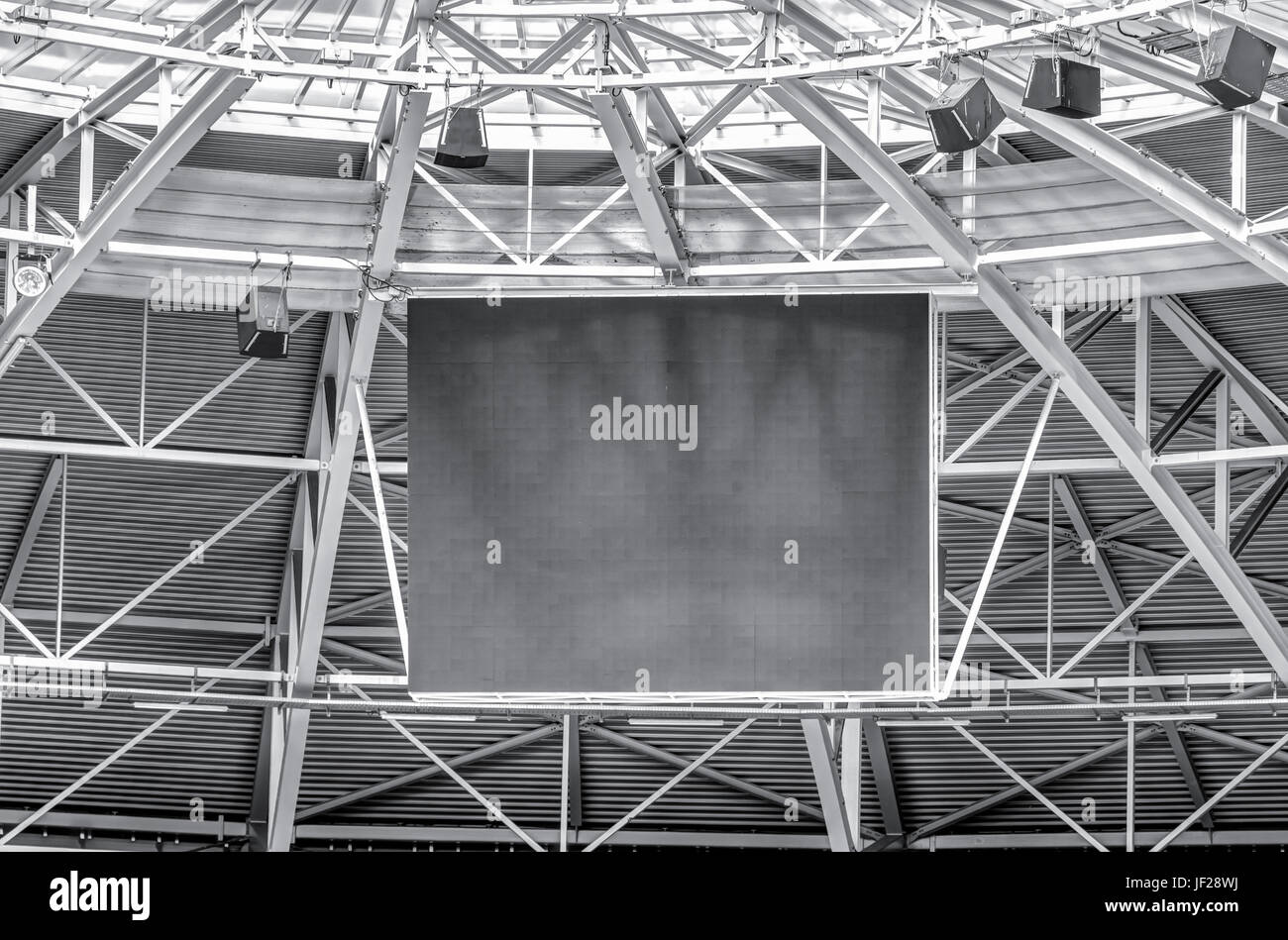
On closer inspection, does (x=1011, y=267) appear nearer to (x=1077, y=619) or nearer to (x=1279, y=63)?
(x=1279, y=63)

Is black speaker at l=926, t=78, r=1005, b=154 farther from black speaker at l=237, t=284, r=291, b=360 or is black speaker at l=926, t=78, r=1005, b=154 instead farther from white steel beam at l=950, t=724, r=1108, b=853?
white steel beam at l=950, t=724, r=1108, b=853

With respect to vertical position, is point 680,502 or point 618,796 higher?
point 680,502

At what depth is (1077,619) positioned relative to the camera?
30.8 metres

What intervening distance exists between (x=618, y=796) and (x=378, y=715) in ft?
14.2

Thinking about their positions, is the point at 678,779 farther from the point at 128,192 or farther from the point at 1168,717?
the point at 128,192

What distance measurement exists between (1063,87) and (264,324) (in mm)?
9819

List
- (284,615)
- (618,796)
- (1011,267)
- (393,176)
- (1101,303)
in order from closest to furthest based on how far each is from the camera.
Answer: (393,176), (1011,267), (1101,303), (284,615), (618,796)

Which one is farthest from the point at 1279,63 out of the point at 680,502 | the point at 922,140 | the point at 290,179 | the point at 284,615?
the point at 284,615

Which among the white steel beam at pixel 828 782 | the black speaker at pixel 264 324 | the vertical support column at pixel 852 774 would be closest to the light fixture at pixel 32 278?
the black speaker at pixel 264 324

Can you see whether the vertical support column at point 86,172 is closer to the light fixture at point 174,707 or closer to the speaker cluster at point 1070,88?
the light fixture at point 174,707

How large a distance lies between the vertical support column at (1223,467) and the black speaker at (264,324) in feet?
38.1

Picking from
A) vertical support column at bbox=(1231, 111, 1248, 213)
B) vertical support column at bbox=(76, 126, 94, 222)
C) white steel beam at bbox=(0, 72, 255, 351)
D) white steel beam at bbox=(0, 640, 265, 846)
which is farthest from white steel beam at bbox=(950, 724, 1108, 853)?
vertical support column at bbox=(76, 126, 94, 222)

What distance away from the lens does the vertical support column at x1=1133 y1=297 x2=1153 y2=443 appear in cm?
2617

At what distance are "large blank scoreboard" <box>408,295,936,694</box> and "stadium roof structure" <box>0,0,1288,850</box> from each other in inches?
30.3
